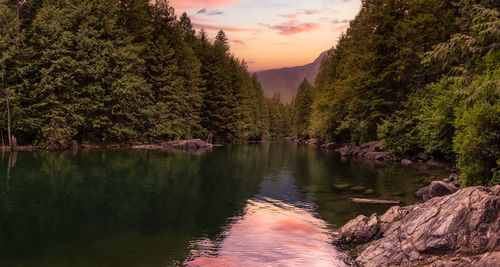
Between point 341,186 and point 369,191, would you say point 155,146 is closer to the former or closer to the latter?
point 341,186

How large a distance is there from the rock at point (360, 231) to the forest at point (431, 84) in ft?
20.4

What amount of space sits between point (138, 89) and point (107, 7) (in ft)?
41.9

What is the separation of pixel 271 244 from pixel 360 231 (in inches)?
121

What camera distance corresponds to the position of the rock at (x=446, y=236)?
820 cm

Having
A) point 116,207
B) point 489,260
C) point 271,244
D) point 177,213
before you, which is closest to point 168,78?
point 116,207

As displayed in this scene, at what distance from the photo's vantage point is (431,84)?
2823 centimetres

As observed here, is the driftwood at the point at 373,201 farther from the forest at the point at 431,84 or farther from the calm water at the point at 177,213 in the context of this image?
the forest at the point at 431,84

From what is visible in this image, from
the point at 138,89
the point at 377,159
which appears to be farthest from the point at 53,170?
the point at 377,159

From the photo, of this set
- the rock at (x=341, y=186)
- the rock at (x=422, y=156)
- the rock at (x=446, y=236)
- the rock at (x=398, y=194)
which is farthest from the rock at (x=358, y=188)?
the rock at (x=422, y=156)

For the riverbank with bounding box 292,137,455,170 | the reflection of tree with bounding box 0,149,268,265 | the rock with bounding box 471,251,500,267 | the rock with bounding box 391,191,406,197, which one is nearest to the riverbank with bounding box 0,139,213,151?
the reflection of tree with bounding box 0,149,268,265

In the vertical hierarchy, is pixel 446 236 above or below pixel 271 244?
above

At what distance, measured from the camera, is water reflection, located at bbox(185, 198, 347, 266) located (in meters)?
9.82

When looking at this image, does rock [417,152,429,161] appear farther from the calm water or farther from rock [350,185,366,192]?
rock [350,185,366,192]

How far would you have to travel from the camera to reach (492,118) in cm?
1309
